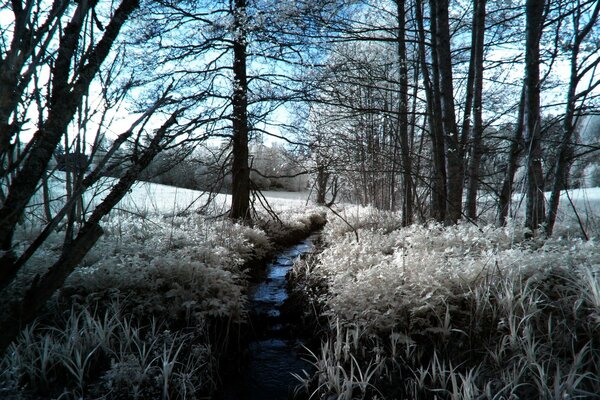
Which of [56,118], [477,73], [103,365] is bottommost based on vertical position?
[103,365]

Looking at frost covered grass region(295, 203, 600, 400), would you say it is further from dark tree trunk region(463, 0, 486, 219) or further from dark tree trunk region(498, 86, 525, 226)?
dark tree trunk region(463, 0, 486, 219)

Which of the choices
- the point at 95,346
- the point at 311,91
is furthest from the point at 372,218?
the point at 95,346

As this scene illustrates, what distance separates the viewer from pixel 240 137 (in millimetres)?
7180

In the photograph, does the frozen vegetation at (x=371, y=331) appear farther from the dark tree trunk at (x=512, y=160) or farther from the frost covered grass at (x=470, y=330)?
the dark tree trunk at (x=512, y=160)

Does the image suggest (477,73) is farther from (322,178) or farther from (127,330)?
(322,178)

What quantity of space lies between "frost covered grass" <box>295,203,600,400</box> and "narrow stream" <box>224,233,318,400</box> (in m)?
0.36

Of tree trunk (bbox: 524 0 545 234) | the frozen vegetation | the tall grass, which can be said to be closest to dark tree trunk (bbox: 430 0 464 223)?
tree trunk (bbox: 524 0 545 234)

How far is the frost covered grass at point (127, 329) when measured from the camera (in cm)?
203

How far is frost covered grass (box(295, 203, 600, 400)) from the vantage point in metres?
2.02

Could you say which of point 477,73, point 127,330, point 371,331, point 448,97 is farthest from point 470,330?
point 477,73

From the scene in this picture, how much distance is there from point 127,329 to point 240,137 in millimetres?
5328

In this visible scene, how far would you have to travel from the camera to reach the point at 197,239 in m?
4.89

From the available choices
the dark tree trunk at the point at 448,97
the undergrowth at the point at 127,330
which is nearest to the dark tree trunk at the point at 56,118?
the undergrowth at the point at 127,330

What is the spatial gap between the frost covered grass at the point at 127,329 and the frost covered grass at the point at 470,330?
40.3 inches
